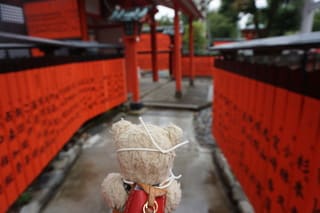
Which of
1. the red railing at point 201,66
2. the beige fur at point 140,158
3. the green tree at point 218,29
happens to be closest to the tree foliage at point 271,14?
the beige fur at point 140,158

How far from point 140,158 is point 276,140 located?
3.62ft

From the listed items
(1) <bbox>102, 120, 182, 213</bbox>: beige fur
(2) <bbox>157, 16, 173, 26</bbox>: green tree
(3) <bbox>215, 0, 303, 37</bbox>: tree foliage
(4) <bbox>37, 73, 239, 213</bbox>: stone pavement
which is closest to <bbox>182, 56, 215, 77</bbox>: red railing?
(2) <bbox>157, 16, 173, 26</bbox>: green tree

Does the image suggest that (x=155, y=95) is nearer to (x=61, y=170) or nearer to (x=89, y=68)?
(x=89, y=68)

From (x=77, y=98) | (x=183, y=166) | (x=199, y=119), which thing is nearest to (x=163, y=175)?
(x=183, y=166)

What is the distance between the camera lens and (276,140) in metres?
1.67

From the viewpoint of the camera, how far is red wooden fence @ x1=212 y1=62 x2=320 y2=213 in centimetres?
128

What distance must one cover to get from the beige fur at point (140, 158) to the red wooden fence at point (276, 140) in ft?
2.51

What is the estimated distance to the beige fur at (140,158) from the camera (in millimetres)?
1220

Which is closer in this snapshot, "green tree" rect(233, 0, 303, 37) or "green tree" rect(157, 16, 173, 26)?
"green tree" rect(233, 0, 303, 37)

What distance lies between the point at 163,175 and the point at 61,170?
2422mm

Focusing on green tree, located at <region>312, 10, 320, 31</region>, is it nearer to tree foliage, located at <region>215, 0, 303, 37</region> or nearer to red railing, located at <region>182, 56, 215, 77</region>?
tree foliage, located at <region>215, 0, 303, 37</region>

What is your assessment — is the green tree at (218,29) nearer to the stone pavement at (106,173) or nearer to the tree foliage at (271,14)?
the tree foliage at (271,14)

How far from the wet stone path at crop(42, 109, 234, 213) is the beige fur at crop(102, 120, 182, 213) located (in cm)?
126

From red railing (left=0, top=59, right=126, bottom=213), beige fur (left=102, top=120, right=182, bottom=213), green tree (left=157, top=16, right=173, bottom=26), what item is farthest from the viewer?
green tree (left=157, top=16, right=173, bottom=26)
